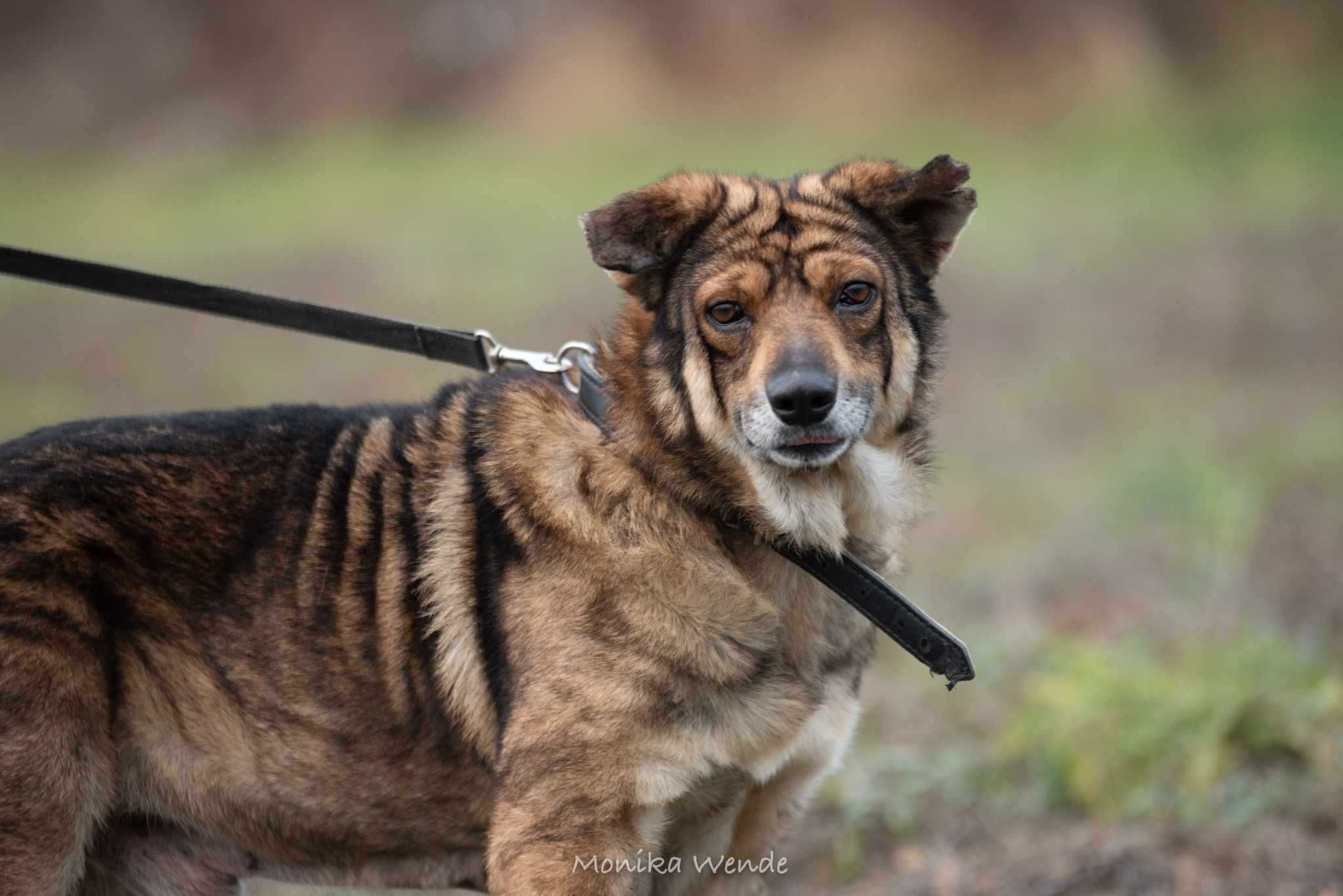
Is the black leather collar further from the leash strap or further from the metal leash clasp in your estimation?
the leash strap

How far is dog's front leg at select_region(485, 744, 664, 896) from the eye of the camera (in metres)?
2.66

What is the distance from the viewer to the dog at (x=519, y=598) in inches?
107

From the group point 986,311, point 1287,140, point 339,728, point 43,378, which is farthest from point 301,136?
point 339,728

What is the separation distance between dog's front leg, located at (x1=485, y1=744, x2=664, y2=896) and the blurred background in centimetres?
284

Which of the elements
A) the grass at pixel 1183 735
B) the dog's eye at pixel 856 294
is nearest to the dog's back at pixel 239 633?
the dog's eye at pixel 856 294

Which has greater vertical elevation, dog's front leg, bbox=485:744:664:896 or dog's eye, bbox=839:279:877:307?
dog's eye, bbox=839:279:877:307

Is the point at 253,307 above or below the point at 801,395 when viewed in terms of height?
below

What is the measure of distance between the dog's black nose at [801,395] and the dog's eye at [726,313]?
254 millimetres

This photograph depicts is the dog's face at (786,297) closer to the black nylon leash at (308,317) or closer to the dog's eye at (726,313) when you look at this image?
the dog's eye at (726,313)

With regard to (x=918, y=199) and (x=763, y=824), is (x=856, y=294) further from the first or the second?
(x=763, y=824)

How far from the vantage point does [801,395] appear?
2.64 m

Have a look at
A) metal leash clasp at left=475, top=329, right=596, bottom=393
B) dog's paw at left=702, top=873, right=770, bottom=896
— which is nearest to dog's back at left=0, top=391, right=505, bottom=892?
metal leash clasp at left=475, top=329, right=596, bottom=393

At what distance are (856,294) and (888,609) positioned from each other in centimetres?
77

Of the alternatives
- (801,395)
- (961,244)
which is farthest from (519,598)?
(961,244)
